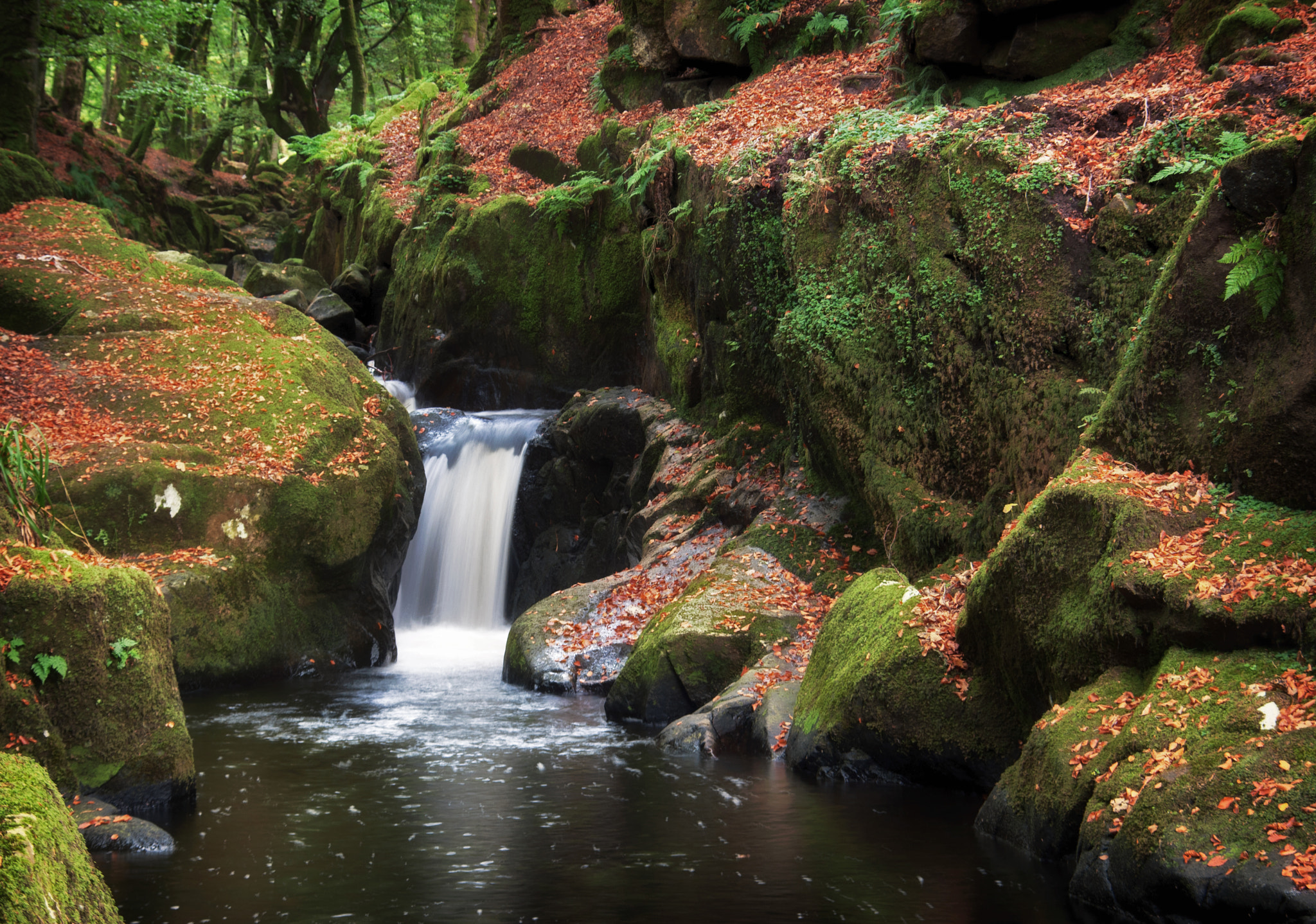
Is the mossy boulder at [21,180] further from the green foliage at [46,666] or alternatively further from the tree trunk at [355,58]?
the green foliage at [46,666]

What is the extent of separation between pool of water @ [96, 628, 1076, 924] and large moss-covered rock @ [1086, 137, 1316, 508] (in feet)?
9.25

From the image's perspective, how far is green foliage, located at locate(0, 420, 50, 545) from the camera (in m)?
6.72

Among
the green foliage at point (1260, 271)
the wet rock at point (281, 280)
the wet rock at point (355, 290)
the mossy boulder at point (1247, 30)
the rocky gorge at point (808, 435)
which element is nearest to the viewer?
the rocky gorge at point (808, 435)

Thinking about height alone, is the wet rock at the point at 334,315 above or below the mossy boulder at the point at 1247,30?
below

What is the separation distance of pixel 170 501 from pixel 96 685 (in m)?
5.45

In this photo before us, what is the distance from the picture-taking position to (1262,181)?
618 cm

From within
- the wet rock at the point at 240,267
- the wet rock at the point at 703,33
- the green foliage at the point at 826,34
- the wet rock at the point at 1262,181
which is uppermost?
the wet rock at the point at 703,33

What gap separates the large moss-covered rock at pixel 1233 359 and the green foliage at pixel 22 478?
754 cm

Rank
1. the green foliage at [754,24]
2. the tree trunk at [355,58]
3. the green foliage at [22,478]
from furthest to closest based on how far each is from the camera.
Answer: the tree trunk at [355,58], the green foliage at [754,24], the green foliage at [22,478]

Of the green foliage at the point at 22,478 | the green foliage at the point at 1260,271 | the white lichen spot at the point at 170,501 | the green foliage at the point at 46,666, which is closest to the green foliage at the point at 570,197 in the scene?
the white lichen spot at the point at 170,501

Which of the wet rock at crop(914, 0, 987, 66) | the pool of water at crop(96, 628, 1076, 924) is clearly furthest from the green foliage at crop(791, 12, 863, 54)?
the pool of water at crop(96, 628, 1076, 924)

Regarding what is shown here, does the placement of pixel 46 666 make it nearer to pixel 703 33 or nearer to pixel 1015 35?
pixel 1015 35

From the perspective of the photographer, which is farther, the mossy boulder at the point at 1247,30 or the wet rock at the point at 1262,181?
the mossy boulder at the point at 1247,30

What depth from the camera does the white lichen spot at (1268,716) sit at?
4.78 m
